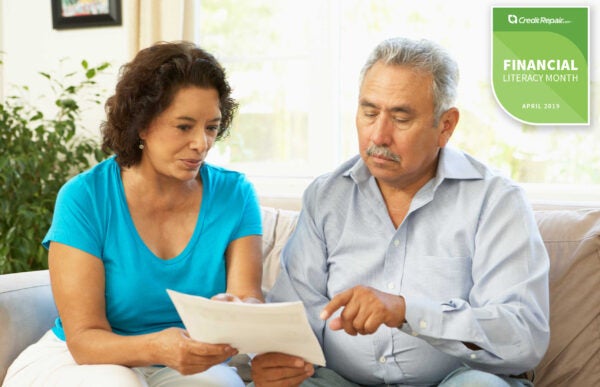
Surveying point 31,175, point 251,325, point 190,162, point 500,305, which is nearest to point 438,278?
point 500,305

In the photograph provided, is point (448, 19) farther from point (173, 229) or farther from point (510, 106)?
point (173, 229)

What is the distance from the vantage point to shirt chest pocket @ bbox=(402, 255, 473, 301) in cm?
175

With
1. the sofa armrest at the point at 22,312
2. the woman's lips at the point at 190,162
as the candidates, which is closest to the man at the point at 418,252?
the woman's lips at the point at 190,162

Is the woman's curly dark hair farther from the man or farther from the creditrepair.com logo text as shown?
the creditrepair.com logo text

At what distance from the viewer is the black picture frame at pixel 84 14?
133 inches

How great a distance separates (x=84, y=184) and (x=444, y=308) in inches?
35.4

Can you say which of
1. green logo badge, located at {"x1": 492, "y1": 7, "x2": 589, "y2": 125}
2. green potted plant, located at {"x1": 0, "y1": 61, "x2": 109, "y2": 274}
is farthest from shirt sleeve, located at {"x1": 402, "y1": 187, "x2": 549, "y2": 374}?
green potted plant, located at {"x1": 0, "y1": 61, "x2": 109, "y2": 274}

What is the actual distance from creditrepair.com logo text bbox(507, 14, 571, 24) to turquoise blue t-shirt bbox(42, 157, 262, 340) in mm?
1717

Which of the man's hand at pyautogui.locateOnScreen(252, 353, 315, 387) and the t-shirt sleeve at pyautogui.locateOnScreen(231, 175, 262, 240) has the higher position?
the t-shirt sleeve at pyautogui.locateOnScreen(231, 175, 262, 240)

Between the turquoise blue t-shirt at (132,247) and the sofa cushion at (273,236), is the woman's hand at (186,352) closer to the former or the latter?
the turquoise blue t-shirt at (132,247)

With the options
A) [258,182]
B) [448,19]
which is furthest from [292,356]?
[448,19]

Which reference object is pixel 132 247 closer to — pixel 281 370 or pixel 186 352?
pixel 186 352

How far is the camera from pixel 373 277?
72.4 inches

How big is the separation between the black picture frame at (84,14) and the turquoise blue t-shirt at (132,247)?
5.38 feet
